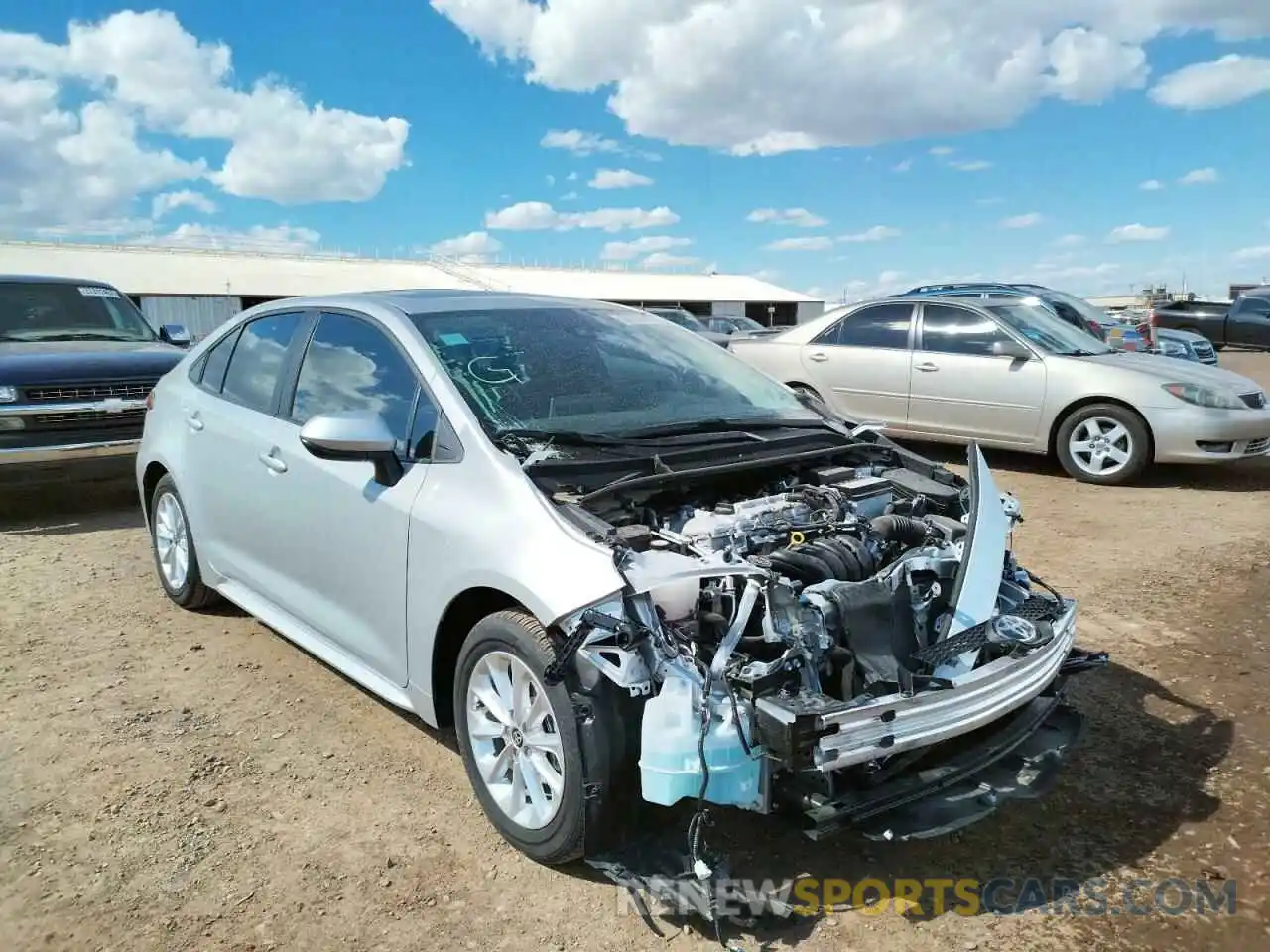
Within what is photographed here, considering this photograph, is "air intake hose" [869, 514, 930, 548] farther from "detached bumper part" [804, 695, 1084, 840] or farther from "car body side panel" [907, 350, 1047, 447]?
"car body side panel" [907, 350, 1047, 447]

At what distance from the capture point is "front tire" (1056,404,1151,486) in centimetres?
775

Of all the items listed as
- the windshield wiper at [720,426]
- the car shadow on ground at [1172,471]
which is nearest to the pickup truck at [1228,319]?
the car shadow on ground at [1172,471]

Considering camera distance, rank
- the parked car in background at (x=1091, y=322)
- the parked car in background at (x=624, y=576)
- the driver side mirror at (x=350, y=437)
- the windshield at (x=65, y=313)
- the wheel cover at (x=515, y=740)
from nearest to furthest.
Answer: the parked car in background at (x=624, y=576) → the wheel cover at (x=515, y=740) → the driver side mirror at (x=350, y=437) → the windshield at (x=65, y=313) → the parked car in background at (x=1091, y=322)

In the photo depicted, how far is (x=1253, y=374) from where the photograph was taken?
16875mm

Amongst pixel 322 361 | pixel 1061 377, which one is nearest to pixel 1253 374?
pixel 1061 377

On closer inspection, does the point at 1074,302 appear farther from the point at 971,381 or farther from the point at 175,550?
the point at 175,550

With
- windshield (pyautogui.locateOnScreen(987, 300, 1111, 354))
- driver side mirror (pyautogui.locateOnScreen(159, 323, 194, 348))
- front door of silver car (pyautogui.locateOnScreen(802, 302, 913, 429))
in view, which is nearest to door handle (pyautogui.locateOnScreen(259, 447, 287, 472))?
driver side mirror (pyautogui.locateOnScreen(159, 323, 194, 348))

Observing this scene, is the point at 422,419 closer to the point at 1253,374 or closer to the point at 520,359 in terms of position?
the point at 520,359

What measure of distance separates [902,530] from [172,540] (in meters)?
3.83

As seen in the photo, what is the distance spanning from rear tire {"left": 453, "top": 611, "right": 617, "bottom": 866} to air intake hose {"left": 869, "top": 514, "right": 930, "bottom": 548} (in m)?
1.28

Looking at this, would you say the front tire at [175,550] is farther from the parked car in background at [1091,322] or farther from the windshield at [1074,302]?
the windshield at [1074,302]

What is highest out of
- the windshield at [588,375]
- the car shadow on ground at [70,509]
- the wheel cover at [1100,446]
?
the windshield at [588,375]

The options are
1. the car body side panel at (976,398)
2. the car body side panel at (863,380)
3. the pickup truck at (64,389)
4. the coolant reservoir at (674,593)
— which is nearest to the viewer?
the coolant reservoir at (674,593)

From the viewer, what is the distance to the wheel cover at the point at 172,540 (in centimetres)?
473
